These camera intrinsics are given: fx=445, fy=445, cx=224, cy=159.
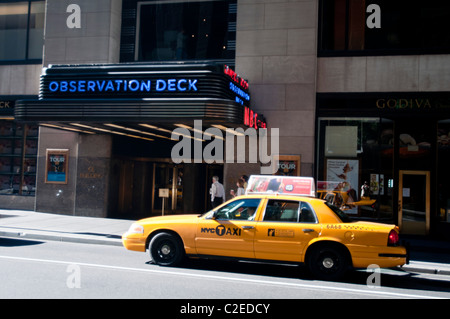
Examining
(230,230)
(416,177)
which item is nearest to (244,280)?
(230,230)

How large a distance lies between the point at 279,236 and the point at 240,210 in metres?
0.90

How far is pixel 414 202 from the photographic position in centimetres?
1415

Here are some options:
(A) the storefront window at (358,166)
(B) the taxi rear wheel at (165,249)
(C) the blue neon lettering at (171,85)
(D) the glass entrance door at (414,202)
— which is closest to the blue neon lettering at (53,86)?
(C) the blue neon lettering at (171,85)

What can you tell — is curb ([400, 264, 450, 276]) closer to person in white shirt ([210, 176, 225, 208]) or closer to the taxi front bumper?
the taxi front bumper

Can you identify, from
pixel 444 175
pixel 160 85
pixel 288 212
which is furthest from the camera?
pixel 444 175

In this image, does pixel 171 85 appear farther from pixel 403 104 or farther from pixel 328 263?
pixel 403 104

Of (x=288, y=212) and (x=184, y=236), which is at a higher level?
(x=288, y=212)

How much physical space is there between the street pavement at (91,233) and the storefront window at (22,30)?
667 centimetres

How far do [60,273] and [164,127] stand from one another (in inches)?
274

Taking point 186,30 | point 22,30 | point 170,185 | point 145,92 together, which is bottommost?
point 170,185

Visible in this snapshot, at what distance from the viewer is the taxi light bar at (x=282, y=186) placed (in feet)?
28.6

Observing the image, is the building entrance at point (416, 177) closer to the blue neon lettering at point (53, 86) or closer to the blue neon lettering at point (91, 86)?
the blue neon lettering at point (91, 86)

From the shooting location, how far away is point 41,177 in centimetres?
1684

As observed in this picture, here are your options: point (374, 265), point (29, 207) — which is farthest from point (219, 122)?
point (29, 207)
